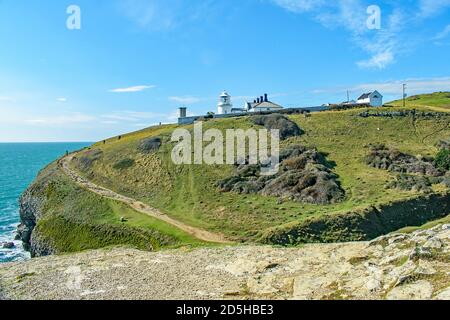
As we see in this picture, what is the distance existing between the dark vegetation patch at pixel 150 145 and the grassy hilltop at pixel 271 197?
0.64ft

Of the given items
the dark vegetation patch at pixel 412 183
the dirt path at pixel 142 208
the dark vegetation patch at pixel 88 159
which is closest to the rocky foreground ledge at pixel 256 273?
the dirt path at pixel 142 208

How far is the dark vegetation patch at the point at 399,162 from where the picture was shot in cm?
5400

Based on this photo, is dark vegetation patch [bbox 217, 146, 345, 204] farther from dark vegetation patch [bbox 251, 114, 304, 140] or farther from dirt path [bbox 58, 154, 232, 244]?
dark vegetation patch [bbox 251, 114, 304, 140]

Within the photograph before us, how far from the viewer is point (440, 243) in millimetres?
19344

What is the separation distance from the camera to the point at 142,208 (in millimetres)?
47031

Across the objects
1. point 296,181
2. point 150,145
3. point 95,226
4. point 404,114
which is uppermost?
point 404,114

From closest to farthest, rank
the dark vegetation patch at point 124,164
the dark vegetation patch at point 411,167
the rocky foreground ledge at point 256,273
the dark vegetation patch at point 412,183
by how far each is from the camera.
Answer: the rocky foreground ledge at point 256,273 < the dark vegetation patch at point 412,183 < the dark vegetation patch at point 411,167 < the dark vegetation patch at point 124,164

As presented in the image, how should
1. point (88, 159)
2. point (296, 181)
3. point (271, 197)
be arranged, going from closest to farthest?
point (271, 197), point (296, 181), point (88, 159)

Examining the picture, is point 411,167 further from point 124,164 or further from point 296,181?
point 124,164

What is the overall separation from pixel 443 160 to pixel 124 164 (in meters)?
45.8

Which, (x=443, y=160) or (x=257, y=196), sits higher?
(x=443, y=160)

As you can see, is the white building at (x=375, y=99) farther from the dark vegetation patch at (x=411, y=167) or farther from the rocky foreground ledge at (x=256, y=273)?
the rocky foreground ledge at (x=256, y=273)

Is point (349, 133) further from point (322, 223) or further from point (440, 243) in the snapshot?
point (440, 243)

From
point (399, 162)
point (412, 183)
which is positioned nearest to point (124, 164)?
point (399, 162)
